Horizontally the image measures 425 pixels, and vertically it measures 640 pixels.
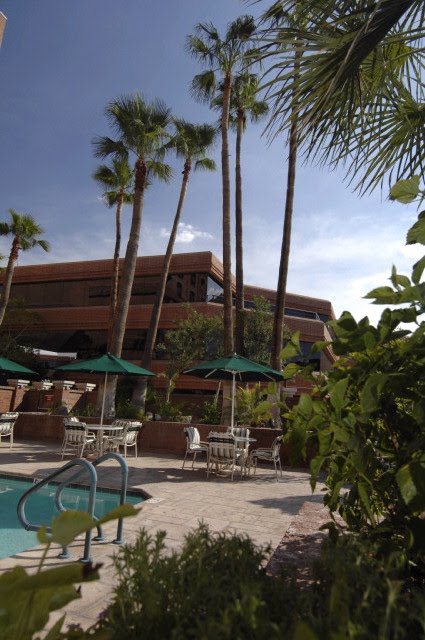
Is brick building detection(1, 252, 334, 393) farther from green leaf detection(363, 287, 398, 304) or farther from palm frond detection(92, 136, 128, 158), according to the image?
green leaf detection(363, 287, 398, 304)

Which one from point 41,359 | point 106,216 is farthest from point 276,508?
point 41,359

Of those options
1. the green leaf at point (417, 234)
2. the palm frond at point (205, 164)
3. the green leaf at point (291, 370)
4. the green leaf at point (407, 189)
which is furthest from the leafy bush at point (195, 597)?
the palm frond at point (205, 164)

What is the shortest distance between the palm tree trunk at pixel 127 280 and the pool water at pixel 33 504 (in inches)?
319

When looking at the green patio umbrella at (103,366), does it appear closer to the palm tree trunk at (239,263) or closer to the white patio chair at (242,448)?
the white patio chair at (242,448)

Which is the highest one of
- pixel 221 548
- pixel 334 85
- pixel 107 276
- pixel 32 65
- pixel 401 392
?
pixel 107 276

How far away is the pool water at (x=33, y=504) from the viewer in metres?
5.77

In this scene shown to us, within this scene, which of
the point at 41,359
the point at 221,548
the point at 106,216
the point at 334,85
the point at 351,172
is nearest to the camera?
the point at 221,548

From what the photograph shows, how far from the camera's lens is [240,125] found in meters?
20.5

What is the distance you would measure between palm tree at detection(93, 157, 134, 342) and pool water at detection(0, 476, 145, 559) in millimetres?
15207

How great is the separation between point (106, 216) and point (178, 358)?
32.8 ft

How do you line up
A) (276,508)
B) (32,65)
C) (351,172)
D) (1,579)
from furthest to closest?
(32,65) < (276,508) < (351,172) < (1,579)

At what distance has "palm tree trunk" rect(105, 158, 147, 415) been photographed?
1711cm

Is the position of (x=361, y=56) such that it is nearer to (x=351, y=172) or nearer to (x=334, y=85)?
(x=334, y=85)

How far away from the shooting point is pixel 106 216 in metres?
26.5
